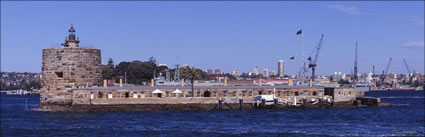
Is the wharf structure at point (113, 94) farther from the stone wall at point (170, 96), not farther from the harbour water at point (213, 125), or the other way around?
the harbour water at point (213, 125)

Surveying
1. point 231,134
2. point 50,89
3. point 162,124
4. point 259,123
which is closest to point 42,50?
point 50,89

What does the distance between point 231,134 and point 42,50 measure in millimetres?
44315

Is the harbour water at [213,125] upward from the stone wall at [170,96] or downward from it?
downward

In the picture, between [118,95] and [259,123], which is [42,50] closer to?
[118,95]

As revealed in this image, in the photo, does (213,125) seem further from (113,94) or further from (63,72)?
(63,72)

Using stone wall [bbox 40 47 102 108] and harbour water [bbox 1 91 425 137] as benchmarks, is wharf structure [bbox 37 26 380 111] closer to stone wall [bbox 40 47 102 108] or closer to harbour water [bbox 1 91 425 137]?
stone wall [bbox 40 47 102 108]

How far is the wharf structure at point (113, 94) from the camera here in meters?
80.7

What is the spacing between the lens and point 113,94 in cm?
8125

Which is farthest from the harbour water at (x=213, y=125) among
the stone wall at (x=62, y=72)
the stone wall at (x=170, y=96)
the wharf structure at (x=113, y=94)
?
the stone wall at (x=62, y=72)

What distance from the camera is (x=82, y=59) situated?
82.7m

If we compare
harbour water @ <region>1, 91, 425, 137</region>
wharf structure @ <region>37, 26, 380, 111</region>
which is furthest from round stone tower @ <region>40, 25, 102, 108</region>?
harbour water @ <region>1, 91, 425, 137</region>

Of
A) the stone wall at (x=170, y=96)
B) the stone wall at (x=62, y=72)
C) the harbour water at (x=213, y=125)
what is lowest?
the harbour water at (x=213, y=125)

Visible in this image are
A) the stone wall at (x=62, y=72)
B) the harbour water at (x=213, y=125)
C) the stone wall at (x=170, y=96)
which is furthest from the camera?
the stone wall at (x=62, y=72)

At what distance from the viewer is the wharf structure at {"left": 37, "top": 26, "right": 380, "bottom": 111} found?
8069 cm
